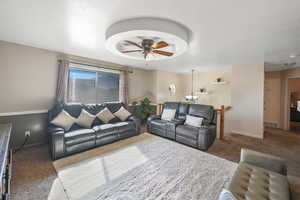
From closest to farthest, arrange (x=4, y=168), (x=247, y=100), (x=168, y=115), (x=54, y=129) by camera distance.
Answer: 1. (x=4, y=168)
2. (x=54, y=129)
3. (x=168, y=115)
4. (x=247, y=100)

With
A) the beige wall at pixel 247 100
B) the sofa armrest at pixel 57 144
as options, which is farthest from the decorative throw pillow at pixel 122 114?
the beige wall at pixel 247 100

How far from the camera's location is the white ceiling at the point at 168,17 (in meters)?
1.56

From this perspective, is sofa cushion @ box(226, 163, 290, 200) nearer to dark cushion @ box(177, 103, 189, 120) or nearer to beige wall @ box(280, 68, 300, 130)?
dark cushion @ box(177, 103, 189, 120)

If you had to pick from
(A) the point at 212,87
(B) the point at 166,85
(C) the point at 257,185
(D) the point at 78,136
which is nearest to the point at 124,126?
(D) the point at 78,136

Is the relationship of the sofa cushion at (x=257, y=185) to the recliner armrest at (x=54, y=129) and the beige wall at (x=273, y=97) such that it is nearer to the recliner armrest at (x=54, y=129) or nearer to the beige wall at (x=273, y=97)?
the recliner armrest at (x=54, y=129)

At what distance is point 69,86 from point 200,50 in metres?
3.84

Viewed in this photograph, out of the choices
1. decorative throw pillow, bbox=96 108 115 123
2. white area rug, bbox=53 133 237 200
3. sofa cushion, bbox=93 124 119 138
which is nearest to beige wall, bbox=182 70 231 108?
white area rug, bbox=53 133 237 200

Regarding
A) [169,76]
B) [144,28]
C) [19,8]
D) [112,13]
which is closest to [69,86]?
[19,8]

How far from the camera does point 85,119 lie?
3.29 metres

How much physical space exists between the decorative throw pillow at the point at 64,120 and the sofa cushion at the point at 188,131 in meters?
2.73

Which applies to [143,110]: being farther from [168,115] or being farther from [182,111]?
[182,111]

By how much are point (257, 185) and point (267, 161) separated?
0.61 metres

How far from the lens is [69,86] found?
3777 mm

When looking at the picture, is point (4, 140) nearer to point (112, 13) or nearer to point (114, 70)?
point (112, 13)
